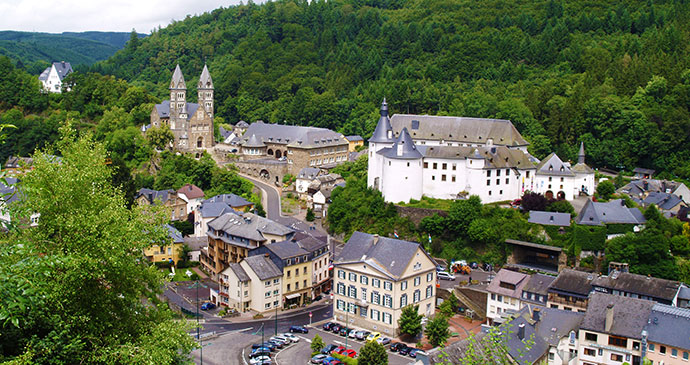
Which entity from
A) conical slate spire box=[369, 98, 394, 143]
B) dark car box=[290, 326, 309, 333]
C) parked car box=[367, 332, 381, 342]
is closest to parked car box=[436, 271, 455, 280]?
parked car box=[367, 332, 381, 342]

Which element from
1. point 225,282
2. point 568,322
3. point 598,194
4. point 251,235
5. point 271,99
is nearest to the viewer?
point 568,322

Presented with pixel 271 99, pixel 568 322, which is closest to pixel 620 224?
pixel 568 322

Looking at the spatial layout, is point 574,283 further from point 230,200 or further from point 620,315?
point 230,200

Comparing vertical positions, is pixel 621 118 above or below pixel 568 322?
above

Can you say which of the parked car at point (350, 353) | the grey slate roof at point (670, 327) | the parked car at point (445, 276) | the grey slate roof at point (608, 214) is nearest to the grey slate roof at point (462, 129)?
the grey slate roof at point (608, 214)

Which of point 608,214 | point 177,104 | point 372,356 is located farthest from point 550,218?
point 177,104

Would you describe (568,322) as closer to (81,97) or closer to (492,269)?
(492,269)
